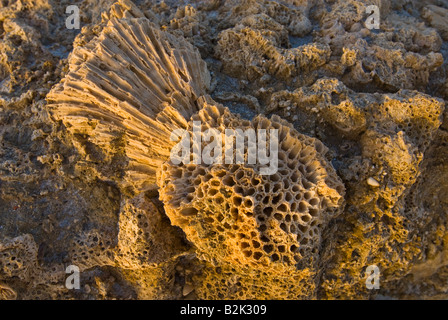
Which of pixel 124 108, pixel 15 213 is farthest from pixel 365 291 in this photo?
pixel 15 213

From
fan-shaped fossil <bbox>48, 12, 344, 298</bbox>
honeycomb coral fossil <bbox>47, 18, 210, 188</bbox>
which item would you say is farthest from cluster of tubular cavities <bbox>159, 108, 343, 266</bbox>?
honeycomb coral fossil <bbox>47, 18, 210, 188</bbox>

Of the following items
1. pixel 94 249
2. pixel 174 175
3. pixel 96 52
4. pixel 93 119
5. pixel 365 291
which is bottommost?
pixel 365 291

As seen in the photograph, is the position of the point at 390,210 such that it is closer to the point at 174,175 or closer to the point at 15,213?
the point at 174,175

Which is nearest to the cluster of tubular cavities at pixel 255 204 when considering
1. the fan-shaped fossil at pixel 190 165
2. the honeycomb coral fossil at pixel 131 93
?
the fan-shaped fossil at pixel 190 165

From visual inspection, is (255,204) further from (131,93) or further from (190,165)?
(131,93)

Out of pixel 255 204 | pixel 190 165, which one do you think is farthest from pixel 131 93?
pixel 255 204

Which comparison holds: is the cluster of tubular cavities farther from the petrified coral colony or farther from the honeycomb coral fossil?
the honeycomb coral fossil

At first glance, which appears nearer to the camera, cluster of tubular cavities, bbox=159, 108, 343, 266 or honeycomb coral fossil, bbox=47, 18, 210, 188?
cluster of tubular cavities, bbox=159, 108, 343, 266
